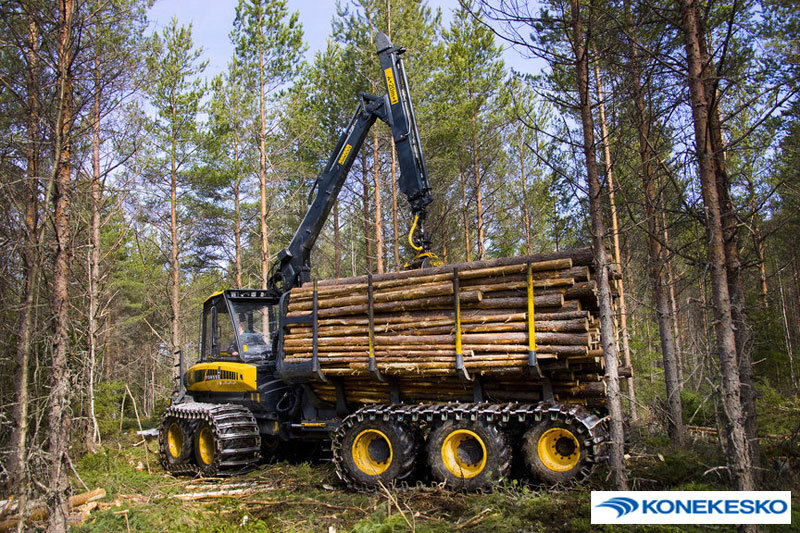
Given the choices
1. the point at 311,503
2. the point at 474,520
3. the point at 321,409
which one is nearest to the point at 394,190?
the point at 321,409

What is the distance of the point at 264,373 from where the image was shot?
9906 mm

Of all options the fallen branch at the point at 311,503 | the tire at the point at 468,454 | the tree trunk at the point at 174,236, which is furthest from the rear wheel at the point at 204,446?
the tree trunk at the point at 174,236

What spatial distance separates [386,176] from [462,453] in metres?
14.3

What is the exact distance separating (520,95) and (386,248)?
27.1 ft

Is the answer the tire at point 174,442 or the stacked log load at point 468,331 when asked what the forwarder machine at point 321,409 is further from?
the stacked log load at point 468,331

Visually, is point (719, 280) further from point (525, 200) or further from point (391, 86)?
point (525, 200)

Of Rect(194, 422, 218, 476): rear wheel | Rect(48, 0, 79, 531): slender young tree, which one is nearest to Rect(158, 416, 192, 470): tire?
Rect(194, 422, 218, 476): rear wheel

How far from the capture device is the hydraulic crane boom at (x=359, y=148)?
31.0ft

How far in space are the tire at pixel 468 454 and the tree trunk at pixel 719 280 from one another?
2778 mm

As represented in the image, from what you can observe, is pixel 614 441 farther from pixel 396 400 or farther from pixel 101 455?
pixel 101 455

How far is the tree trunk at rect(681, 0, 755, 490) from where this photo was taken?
4.59 metres

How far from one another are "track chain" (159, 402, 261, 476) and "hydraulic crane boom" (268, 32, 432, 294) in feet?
7.97

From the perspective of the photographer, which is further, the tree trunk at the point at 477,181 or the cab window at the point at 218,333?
the tree trunk at the point at 477,181

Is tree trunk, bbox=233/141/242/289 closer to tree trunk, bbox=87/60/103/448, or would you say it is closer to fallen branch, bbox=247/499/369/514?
tree trunk, bbox=87/60/103/448
